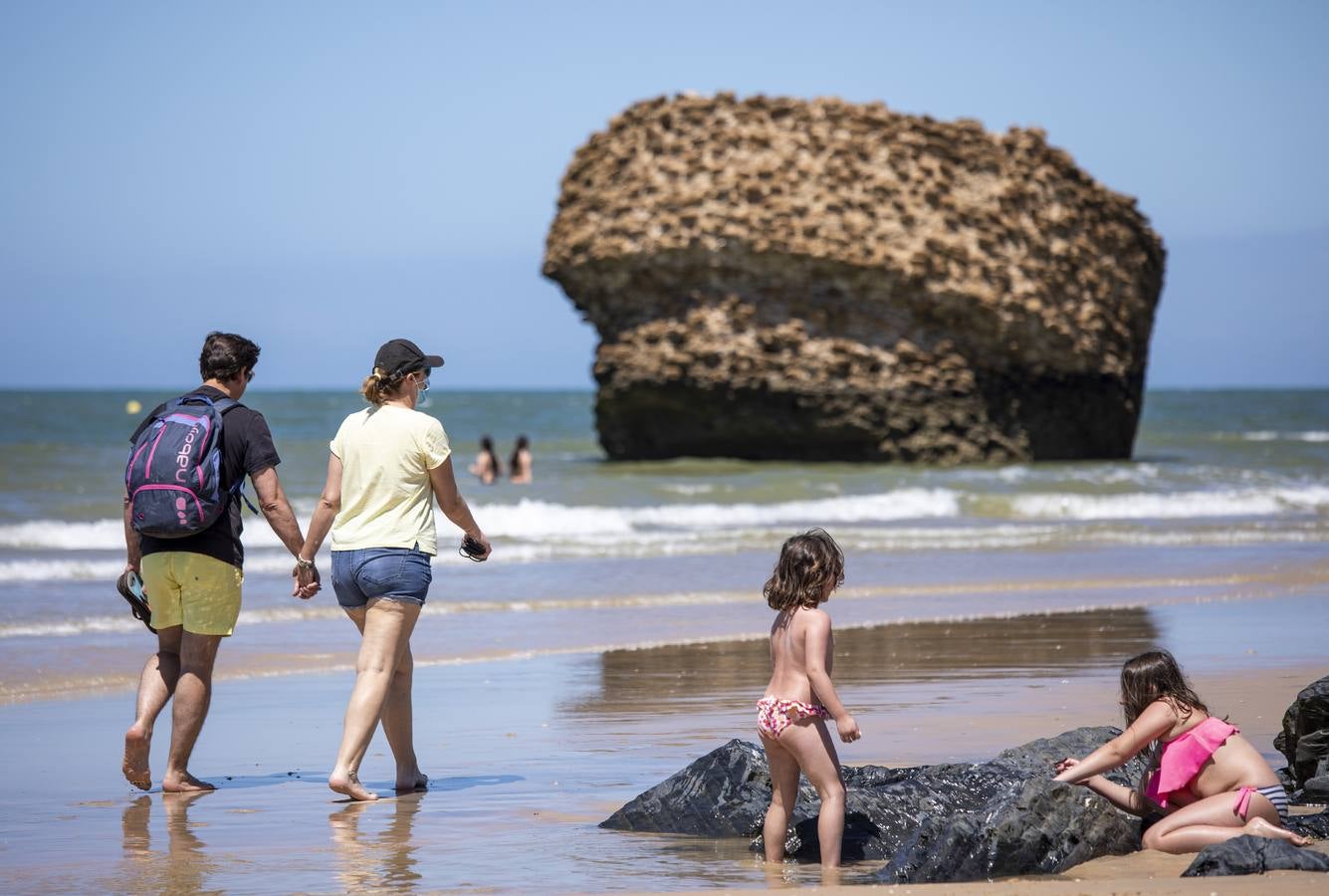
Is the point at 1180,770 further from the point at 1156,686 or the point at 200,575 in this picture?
the point at 200,575

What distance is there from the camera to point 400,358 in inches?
228

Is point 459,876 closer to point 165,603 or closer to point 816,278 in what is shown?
point 165,603

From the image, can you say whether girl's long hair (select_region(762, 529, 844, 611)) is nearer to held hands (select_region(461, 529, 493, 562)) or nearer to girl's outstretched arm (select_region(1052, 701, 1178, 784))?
girl's outstretched arm (select_region(1052, 701, 1178, 784))

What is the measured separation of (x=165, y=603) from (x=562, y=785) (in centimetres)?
167

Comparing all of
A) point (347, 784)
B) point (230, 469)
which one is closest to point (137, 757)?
point (347, 784)

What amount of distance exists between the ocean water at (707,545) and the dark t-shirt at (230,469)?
345cm

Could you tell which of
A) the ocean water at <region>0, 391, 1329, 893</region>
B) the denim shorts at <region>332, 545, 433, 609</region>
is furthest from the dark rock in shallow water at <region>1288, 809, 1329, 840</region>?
the denim shorts at <region>332, 545, 433, 609</region>

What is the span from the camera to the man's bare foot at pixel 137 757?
577 cm

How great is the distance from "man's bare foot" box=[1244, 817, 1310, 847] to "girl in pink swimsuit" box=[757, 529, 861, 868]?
3.93 ft

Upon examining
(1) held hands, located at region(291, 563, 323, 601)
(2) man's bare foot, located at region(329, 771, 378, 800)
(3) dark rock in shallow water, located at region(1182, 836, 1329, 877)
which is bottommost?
(2) man's bare foot, located at region(329, 771, 378, 800)

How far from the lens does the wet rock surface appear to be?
5312 mm

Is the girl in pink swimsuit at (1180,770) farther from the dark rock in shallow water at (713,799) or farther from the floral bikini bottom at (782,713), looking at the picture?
the dark rock in shallow water at (713,799)

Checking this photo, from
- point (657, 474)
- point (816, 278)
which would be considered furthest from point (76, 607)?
point (816, 278)

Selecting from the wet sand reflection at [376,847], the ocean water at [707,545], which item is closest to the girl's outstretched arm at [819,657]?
the wet sand reflection at [376,847]
